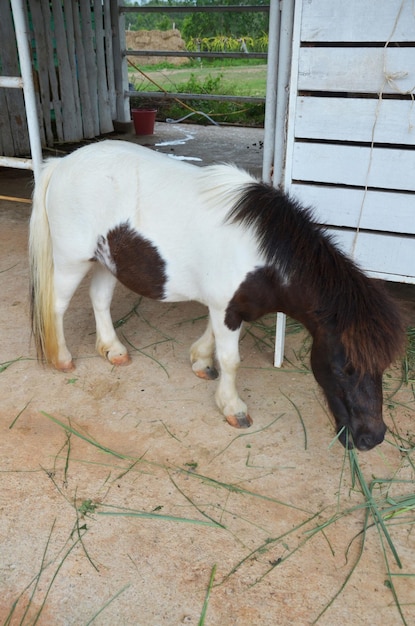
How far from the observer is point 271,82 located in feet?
9.15

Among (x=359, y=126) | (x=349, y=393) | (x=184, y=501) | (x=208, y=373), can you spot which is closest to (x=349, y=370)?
(x=349, y=393)

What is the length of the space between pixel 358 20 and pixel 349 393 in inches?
64.8

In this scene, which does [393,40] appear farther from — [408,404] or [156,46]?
[156,46]

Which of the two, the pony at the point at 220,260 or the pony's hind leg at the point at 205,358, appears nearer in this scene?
the pony at the point at 220,260

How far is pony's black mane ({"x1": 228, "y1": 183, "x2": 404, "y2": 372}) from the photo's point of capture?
198 cm

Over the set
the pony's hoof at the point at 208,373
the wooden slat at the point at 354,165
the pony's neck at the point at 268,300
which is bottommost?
the pony's hoof at the point at 208,373

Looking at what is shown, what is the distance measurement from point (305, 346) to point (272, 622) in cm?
187

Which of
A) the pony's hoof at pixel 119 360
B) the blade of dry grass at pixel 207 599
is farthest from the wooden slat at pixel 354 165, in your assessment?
the blade of dry grass at pixel 207 599

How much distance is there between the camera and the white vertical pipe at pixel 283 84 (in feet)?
8.32

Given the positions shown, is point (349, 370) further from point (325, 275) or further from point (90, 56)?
point (90, 56)

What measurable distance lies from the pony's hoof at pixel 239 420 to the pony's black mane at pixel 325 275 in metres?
0.72

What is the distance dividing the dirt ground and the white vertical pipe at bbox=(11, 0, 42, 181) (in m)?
1.21

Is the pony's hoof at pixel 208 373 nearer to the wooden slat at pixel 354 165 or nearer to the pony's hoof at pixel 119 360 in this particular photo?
the pony's hoof at pixel 119 360

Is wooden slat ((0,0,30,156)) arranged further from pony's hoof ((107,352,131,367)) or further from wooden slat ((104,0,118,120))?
pony's hoof ((107,352,131,367))
